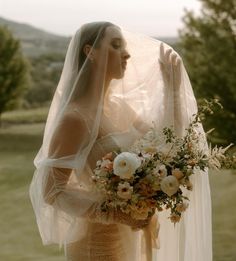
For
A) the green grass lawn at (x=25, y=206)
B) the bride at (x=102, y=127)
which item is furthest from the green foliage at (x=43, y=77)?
the bride at (x=102, y=127)

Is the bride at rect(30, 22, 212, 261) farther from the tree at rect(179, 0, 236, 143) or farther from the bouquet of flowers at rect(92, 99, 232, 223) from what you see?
the tree at rect(179, 0, 236, 143)

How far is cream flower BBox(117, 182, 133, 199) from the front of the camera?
1.37 metres

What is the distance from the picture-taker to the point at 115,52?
159 cm

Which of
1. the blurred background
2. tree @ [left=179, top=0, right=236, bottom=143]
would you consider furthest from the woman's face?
tree @ [left=179, top=0, right=236, bottom=143]

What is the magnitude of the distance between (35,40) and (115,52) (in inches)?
168

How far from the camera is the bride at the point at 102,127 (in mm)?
1515

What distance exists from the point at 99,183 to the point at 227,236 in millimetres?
3425

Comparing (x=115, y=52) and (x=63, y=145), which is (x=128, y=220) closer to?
(x=63, y=145)

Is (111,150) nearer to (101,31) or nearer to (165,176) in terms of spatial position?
(165,176)

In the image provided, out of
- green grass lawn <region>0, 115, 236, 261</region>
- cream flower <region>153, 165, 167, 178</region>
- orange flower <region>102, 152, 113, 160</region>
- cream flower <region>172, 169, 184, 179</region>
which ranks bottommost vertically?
green grass lawn <region>0, 115, 236, 261</region>

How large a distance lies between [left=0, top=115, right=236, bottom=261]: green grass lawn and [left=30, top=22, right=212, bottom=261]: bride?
8.01 feet

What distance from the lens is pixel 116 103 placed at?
1685 mm

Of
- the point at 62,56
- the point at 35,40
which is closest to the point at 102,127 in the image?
the point at 62,56

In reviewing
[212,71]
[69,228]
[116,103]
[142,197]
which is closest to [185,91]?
[116,103]
